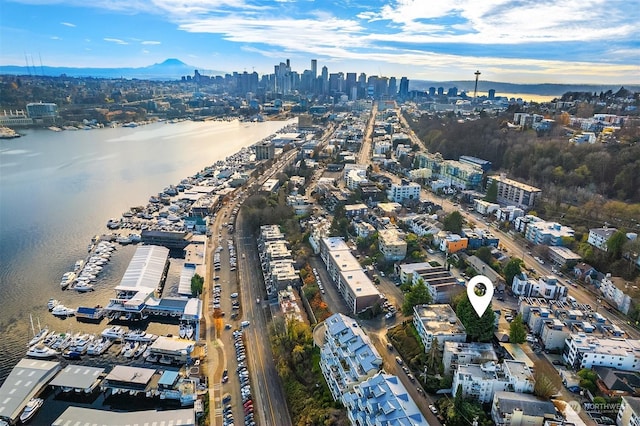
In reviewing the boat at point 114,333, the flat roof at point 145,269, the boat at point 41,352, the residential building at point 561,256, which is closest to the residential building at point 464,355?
the residential building at point 561,256

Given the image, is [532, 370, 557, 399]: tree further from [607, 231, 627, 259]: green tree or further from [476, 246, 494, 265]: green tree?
[607, 231, 627, 259]: green tree

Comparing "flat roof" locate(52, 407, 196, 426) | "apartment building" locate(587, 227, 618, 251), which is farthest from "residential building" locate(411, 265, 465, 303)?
"flat roof" locate(52, 407, 196, 426)

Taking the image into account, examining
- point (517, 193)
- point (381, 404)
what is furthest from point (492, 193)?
point (381, 404)

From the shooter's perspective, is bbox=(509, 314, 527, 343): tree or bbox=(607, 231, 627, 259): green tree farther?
bbox=(607, 231, 627, 259): green tree

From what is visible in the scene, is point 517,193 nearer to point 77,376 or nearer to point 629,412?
point 629,412

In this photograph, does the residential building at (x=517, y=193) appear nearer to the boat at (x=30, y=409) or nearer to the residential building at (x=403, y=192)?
the residential building at (x=403, y=192)

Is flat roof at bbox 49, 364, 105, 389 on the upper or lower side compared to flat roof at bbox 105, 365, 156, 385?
lower

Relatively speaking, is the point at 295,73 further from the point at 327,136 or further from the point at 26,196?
the point at 26,196

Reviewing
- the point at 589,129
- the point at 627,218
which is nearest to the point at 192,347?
the point at 627,218
